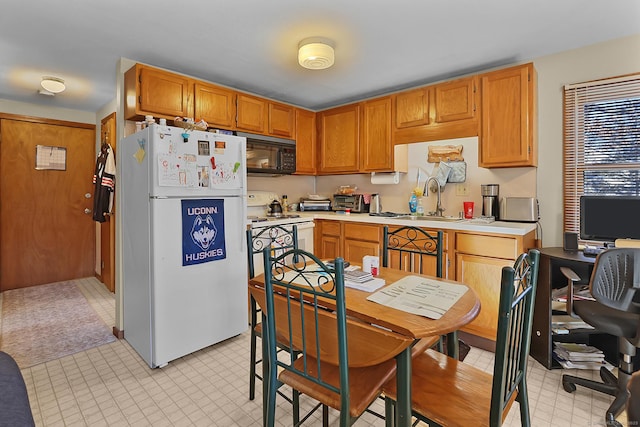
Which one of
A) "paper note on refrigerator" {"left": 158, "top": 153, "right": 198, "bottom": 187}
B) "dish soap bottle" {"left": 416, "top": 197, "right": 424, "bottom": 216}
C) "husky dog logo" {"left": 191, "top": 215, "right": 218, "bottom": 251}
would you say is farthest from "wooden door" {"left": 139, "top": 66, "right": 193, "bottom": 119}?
"dish soap bottle" {"left": 416, "top": 197, "right": 424, "bottom": 216}

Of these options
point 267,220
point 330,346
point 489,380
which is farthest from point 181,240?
point 489,380

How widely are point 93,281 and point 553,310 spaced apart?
5.44m

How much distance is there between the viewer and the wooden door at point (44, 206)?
4043mm

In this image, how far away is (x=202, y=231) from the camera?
8.07 ft

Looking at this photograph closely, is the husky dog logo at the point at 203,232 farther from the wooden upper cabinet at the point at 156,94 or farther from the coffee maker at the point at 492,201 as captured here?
the coffee maker at the point at 492,201

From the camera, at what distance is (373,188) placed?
13.3 feet

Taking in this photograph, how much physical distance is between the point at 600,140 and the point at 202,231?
319cm

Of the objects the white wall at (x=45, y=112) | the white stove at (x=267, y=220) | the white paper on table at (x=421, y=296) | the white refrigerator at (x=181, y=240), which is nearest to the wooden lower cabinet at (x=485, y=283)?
the white paper on table at (x=421, y=296)

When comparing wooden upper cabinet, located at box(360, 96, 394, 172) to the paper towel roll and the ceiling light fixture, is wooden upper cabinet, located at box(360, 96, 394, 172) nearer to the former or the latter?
the paper towel roll

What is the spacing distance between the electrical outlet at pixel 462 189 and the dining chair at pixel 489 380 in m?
2.13

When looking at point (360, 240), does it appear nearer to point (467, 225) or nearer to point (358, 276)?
point (467, 225)

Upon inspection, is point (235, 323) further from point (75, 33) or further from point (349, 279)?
point (75, 33)

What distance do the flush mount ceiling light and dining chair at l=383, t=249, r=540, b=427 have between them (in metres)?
1.96

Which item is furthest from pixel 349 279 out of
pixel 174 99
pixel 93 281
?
pixel 93 281
